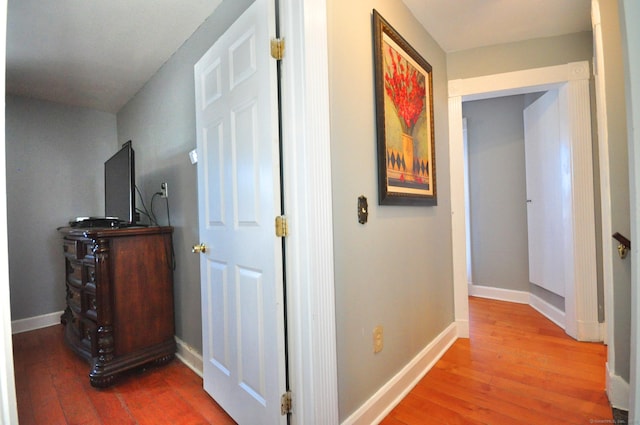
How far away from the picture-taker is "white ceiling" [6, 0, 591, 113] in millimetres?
1751

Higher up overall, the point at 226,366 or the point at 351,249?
the point at 351,249

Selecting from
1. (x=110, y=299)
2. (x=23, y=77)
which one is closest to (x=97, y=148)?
(x=23, y=77)

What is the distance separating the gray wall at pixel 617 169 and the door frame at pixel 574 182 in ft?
2.76

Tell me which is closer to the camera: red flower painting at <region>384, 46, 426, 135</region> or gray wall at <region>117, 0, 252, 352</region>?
red flower painting at <region>384, 46, 426, 135</region>

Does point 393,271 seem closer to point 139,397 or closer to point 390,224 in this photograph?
point 390,224

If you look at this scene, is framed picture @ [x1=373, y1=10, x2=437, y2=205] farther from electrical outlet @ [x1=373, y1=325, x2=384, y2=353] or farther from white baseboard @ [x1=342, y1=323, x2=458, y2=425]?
white baseboard @ [x1=342, y1=323, x2=458, y2=425]

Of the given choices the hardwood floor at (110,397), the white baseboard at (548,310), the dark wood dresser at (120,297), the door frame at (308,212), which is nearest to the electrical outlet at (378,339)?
the door frame at (308,212)

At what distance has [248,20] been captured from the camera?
1.27m

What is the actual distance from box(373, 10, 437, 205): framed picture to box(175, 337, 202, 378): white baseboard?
1.66 metres

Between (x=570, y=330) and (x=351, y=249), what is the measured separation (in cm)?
228

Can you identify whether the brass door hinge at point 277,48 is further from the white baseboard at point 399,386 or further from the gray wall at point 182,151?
the white baseboard at point 399,386

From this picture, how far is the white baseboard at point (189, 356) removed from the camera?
1913 mm

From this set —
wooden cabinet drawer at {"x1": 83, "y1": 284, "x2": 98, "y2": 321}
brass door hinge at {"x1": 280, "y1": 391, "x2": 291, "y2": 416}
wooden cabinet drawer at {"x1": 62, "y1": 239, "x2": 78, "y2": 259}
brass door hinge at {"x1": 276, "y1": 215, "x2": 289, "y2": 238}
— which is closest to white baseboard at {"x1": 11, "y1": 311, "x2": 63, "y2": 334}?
wooden cabinet drawer at {"x1": 62, "y1": 239, "x2": 78, "y2": 259}

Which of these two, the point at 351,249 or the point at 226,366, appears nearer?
the point at 351,249
